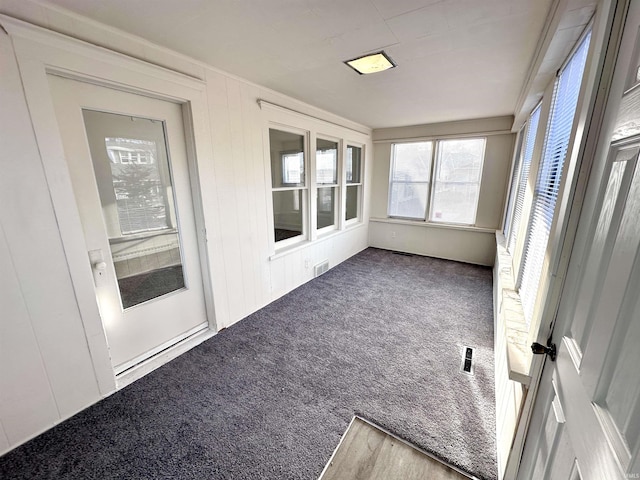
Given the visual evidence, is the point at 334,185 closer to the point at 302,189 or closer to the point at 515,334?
the point at 302,189

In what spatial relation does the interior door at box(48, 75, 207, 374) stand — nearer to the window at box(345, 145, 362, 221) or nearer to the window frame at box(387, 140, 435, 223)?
Result: the window at box(345, 145, 362, 221)

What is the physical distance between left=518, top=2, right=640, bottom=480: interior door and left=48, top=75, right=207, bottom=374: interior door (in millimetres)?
2384

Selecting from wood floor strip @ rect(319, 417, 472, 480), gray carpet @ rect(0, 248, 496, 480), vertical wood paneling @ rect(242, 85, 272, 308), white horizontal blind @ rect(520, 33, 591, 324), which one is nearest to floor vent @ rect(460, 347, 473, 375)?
gray carpet @ rect(0, 248, 496, 480)

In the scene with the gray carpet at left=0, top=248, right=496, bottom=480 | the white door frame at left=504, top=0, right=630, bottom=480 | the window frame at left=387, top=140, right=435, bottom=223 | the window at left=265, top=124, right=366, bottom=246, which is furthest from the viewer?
the window frame at left=387, top=140, right=435, bottom=223

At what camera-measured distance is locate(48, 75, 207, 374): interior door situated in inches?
63.0

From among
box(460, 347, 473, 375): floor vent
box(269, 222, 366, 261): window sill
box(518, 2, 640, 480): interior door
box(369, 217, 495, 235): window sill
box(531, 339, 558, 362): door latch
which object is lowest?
box(460, 347, 473, 375): floor vent

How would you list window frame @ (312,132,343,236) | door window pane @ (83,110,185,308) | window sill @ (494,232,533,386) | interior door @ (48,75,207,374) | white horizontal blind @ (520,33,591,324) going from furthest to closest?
window frame @ (312,132,343,236) < door window pane @ (83,110,185,308) < interior door @ (48,75,207,374) < white horizontal blind @ (520,33,591,324) < window sill @ (494,232,533,386)

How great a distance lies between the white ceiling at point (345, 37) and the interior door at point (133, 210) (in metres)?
0.50

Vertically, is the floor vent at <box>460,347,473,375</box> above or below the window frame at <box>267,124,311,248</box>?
below

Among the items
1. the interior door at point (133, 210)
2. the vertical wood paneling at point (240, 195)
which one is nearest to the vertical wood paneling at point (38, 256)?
the interior door at point (133, 210)

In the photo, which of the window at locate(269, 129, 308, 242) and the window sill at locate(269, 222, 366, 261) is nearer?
the window at locate(269, 129, 308, 242)

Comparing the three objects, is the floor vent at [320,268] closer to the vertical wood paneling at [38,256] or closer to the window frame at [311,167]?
the window frame at [311,167]

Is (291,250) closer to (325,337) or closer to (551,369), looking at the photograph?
(325,337)

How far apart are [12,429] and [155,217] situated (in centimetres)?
143
